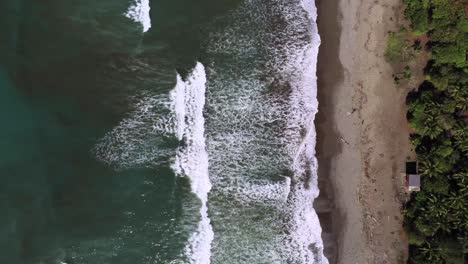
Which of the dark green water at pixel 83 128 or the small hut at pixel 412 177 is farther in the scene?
the dark green water at pixel 83 128

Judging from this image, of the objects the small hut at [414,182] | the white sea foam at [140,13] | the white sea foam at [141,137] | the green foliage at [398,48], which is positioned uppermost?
the white sea foam at [140,13]

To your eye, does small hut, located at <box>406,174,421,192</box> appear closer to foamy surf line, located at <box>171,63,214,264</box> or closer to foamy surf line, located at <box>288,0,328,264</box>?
foamy surf line, located at <box>288,0,328,264</box>

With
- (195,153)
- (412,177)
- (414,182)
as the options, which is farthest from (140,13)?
(414,182)

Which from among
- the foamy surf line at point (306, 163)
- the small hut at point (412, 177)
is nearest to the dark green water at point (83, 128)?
the foamy surf line at point (306, 163)

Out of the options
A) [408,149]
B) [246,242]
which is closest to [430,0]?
[408,149]

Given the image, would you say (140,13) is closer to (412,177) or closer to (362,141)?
(362,141)

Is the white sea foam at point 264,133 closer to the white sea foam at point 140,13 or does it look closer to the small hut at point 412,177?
the white sea foam at point 140,13

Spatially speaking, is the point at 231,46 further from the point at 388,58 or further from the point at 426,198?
the point at 426,198
